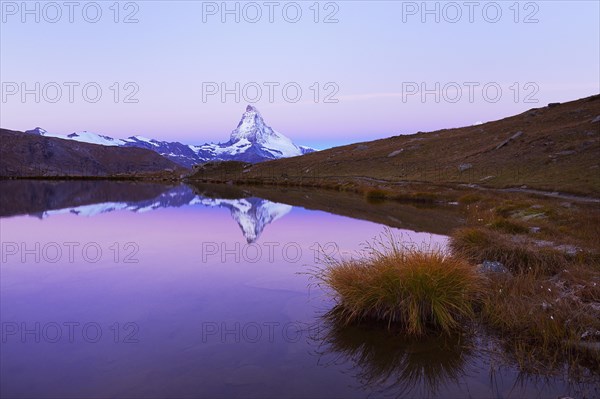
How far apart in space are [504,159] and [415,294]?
55536 millimetres

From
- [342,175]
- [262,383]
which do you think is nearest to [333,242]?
[262,383]

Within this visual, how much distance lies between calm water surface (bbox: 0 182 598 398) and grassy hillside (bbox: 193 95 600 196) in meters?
31.5

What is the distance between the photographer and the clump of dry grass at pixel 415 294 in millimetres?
8820

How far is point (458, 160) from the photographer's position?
68.1 m

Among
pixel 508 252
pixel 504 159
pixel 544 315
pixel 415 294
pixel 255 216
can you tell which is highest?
pixel 504 159

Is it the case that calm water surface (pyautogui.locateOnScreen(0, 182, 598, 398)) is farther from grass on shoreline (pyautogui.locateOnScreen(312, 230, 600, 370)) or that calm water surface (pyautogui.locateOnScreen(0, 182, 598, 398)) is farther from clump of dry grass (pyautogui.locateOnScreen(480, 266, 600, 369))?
clump of dry grass (pyautogui.locateOnScreen(480, 266, 600, 369))

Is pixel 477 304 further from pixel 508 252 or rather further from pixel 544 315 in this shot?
pixel 508 252

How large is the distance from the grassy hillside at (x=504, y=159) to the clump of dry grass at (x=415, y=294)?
3006cm

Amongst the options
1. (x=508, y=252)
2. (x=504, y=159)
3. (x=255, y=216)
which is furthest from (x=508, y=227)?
(x=504, y=159)

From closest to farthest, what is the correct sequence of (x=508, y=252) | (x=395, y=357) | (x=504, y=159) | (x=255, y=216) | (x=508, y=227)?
(x=395, y=357)
(x=508, y=252)
(x=508, y=227)
(x=255, y=216)
(x=504, y=159)

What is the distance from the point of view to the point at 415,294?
29.2ft

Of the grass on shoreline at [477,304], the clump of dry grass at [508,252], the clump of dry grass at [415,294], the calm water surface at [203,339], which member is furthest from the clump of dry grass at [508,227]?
the clump of dry grass at [415,294]

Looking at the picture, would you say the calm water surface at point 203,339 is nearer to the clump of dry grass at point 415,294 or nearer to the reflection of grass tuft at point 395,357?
the reflection of grass tuft at point 395,357

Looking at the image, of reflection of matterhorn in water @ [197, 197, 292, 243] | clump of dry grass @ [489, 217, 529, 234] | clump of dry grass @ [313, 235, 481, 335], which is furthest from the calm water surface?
clump of dry grass @ [489, 217, 529, 234]
